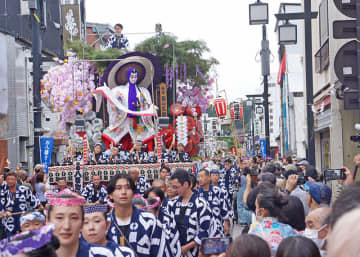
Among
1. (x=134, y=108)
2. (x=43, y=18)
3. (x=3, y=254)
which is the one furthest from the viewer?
(x=134, y=108)

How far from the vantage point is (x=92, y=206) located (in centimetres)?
475

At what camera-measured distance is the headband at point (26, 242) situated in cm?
253

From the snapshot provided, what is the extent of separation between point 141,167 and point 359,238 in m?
14.1

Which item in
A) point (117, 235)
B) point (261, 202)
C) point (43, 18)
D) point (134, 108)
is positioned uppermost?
point (43, 18)

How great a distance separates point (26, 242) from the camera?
2551 mm

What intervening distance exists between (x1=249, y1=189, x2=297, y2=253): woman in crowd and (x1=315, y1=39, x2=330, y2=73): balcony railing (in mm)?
11616

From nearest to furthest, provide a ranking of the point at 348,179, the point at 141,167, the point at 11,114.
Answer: the point at 348,179 → the point at 141,167 → the point at 11,114

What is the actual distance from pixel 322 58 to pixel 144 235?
13525 millimetres

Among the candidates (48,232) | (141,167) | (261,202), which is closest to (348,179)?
(261,202)

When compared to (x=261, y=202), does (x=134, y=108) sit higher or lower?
higher

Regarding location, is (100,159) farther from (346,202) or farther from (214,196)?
(346,202)

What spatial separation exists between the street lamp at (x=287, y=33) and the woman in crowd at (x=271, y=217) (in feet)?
23.8

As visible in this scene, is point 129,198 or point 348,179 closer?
point 129,198

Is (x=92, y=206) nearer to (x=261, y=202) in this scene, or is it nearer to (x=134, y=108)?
(x=261, y=202)
